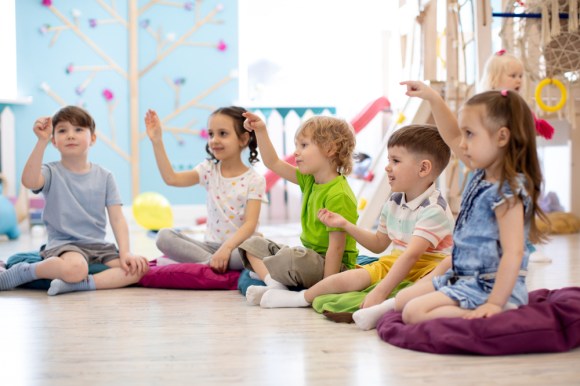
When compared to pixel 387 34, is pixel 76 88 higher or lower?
lower

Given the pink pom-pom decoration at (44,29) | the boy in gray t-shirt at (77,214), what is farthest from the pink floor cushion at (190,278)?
the pink pom-pom decoration at (44,29)

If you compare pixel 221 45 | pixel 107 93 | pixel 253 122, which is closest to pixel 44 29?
pixel 107 93

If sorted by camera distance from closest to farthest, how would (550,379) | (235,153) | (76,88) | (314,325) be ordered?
(550,379), (314,325), (235,153), (76,88)

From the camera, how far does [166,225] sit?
459cm

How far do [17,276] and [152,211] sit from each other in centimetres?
220

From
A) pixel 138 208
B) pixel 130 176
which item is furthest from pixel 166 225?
pixel 130 176

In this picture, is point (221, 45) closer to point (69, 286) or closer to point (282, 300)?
point (69, 286)

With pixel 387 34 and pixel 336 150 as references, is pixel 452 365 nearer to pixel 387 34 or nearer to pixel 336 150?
pixel 336 150

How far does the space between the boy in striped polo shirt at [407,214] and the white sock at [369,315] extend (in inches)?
6.5

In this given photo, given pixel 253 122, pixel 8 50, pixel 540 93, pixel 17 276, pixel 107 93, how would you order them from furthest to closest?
pixel 107 93, pixel 8 50, pixel 540 93, pixel 17 276, pixel 253 122

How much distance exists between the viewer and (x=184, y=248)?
8.25 feet

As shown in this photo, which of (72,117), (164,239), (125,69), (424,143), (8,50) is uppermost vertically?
(8,50)

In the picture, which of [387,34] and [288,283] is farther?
[387,34]

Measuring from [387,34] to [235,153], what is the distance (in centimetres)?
303
